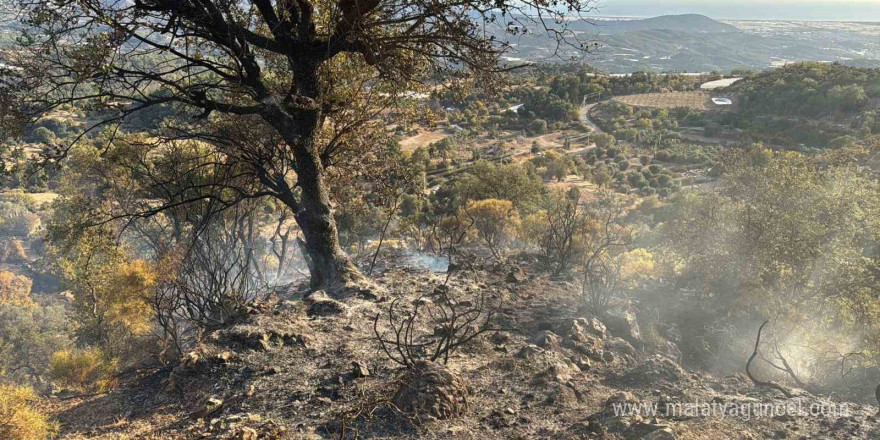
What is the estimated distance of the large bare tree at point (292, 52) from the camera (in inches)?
193

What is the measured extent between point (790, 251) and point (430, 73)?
1190 cm

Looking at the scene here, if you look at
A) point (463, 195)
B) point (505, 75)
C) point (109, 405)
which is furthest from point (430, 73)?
point (463, 195)

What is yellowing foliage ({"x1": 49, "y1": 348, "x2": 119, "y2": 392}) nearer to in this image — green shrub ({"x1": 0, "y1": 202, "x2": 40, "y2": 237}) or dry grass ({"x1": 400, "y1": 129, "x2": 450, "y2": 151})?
green shrub ({"x1": 0, "y1": 202, "x2": 40, "y2": 237})

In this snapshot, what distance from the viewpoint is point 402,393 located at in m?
4.12

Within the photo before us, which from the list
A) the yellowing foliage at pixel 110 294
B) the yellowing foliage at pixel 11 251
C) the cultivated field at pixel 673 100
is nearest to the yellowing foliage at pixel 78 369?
the yellowing foliage at pixel 110 294

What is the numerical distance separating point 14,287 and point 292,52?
5396cm

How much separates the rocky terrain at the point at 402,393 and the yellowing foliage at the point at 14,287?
48056mm

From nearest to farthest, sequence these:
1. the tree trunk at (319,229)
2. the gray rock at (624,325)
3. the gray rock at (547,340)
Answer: the gray rock at (547,340) < the tree trunk at (319,229) < the gray rock at (624,325)

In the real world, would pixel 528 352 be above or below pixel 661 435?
below

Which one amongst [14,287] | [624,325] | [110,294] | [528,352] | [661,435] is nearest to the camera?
[661,435]

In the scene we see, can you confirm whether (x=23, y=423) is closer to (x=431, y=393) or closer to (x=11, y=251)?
(x=431, y=393)

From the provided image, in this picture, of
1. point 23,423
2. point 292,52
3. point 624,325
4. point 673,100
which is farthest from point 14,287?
point 673,100

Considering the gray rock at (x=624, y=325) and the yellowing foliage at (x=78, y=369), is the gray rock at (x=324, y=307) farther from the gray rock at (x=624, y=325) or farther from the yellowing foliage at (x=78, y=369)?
the yellowing foliage at (x=78, y=369)

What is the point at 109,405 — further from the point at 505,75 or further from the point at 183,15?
the point at 505,75
